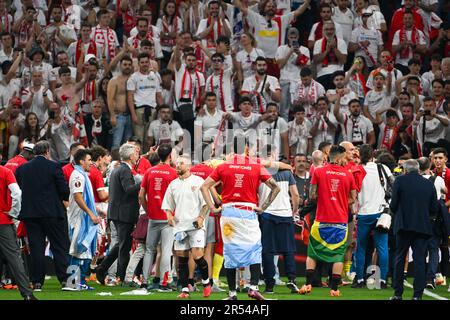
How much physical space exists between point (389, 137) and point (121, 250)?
7.97 meters

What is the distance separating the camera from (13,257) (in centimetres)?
1572

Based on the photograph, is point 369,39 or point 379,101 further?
point 369,39

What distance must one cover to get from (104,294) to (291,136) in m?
8.38

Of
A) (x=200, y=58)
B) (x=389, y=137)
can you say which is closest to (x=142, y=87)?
(x=200, y=58)

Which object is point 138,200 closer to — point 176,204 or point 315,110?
point 176,204

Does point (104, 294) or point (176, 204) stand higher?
point (176, 204)

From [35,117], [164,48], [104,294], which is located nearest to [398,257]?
[104,294]

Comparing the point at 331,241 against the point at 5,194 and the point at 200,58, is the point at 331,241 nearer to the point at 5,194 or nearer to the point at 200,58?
the point at 5,194

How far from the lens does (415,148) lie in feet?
78.4

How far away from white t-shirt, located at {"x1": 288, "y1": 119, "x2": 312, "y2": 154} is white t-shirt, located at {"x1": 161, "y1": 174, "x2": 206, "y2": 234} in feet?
24.5

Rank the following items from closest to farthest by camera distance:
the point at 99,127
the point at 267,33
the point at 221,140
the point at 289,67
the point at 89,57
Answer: the point at 221,140 → the point at 99,127 → the point at 89,57 → the point at 289,67 → the point at 267,33

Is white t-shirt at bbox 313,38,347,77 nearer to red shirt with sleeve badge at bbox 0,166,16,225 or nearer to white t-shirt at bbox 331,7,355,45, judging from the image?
white t-shirt at bbox 331,7,355,45

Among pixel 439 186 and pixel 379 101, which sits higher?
pixel 379 101

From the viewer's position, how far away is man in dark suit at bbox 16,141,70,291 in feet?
57.8
